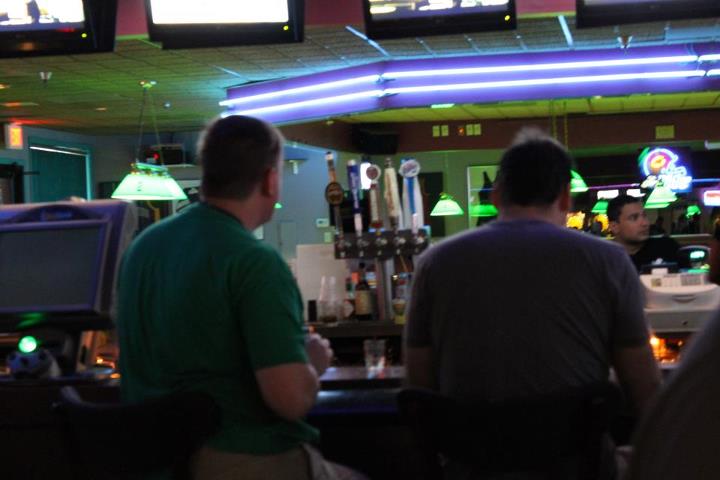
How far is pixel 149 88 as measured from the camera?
35.6ft

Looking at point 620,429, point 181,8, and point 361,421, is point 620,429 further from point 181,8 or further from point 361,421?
point 181,8

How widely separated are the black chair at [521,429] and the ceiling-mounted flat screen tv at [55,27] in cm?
324

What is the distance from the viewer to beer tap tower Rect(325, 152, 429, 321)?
14.3 feet

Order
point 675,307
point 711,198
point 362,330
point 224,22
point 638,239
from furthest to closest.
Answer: point 711,198 < point 638,239 < point 224,22 < point 362,330 < point 675,307

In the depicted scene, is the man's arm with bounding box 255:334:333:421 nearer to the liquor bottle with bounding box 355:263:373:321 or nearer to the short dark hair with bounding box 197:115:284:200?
the short dark hair with bounding box 197:115:284:200

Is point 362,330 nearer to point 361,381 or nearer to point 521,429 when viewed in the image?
point 361,381

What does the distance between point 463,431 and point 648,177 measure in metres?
14.2

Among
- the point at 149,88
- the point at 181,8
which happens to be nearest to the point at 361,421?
the point at 181,8

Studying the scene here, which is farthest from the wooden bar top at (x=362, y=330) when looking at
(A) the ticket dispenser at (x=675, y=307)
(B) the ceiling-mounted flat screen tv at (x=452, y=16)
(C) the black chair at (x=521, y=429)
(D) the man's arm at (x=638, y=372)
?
(C) the black chair at (x=521, y=429)

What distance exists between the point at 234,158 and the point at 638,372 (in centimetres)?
108

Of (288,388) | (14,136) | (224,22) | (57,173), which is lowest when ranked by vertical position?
(288,388)

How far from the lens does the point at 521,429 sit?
6.91 ft

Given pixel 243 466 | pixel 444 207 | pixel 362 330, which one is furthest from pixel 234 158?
pixel 444 207

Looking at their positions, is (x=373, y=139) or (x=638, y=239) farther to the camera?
(x=373, y=139)
